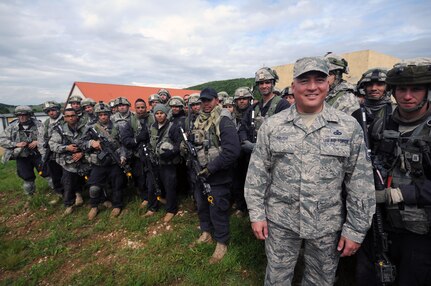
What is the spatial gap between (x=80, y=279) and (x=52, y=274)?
60cm

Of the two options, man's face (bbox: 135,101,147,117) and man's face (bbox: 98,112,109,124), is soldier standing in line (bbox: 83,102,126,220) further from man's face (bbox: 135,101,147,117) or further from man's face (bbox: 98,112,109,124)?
man's face (bbox: 135,101,147,117)

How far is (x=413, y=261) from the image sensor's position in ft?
6.64

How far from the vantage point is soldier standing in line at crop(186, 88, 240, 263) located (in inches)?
128

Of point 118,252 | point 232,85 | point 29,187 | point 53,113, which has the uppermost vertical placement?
point 232,85

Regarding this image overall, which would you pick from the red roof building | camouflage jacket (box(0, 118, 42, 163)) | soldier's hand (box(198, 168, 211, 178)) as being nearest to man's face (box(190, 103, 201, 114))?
soldier's hand (box(198, 168, 211, 178))

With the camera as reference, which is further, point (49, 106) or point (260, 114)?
point (49, 106)

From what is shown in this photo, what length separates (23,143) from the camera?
595 centimetres

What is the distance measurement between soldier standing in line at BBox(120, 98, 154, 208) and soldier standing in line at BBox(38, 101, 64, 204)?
6.27 ft

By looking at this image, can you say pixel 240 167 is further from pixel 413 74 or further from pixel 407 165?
pixel 413 74

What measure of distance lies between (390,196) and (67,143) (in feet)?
20.1

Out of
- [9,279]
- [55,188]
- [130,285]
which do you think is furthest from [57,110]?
[130,285]

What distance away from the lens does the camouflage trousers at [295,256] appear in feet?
6.87

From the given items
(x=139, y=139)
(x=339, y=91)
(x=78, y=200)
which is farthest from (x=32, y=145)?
(x=339, y=91)

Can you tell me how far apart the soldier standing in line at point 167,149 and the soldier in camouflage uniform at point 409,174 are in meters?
3.21
